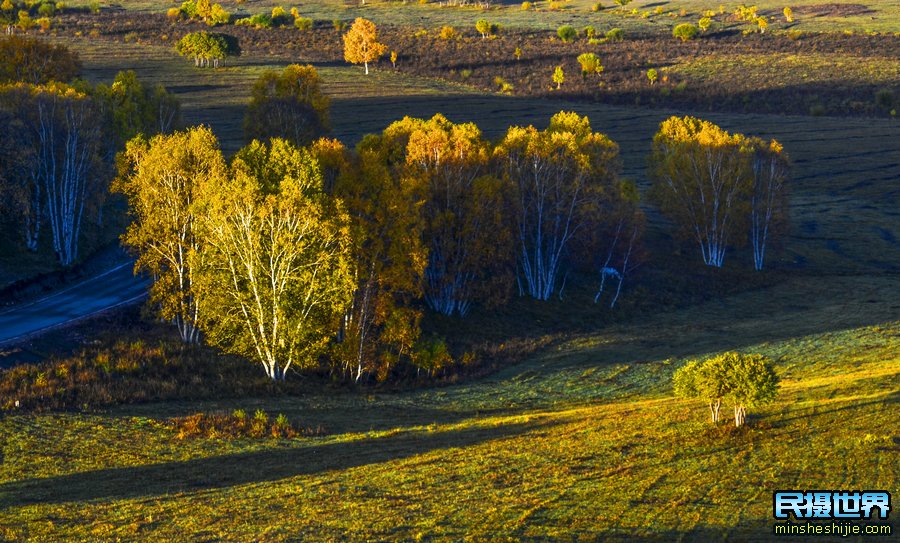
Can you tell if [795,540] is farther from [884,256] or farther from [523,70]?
[523,70]

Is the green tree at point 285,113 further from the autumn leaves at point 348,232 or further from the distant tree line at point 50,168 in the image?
the autumn leaves at point 348,232

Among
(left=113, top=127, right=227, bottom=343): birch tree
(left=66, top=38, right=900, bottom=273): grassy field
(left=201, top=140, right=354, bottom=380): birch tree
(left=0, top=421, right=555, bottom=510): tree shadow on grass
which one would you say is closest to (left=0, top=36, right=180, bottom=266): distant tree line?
(left=113, top=127, right=227, bottom=343): birch tree

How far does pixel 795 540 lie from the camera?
27609mm

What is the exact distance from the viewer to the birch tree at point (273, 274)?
5509cm

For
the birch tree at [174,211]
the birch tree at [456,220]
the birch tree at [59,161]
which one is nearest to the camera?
the birch tree at [174,211]

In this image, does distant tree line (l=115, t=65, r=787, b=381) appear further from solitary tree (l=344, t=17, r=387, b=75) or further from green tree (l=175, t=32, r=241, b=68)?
solitary tree (l=344, t=17, r=387, b=75)

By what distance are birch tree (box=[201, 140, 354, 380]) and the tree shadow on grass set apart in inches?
561

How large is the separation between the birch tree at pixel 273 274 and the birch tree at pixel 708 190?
159ft

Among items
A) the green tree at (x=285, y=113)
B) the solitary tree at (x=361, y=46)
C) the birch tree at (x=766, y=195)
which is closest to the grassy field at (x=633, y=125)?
the solitary tree at (x=361, y=46)

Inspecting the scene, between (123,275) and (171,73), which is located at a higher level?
(171,73)

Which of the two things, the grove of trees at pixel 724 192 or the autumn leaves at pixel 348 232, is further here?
the grove of trees at pixel 724 192

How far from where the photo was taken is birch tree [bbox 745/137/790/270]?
95.1 meters

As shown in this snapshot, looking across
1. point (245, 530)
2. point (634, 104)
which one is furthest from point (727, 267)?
point (634, 104)

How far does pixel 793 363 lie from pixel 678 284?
29431mm
